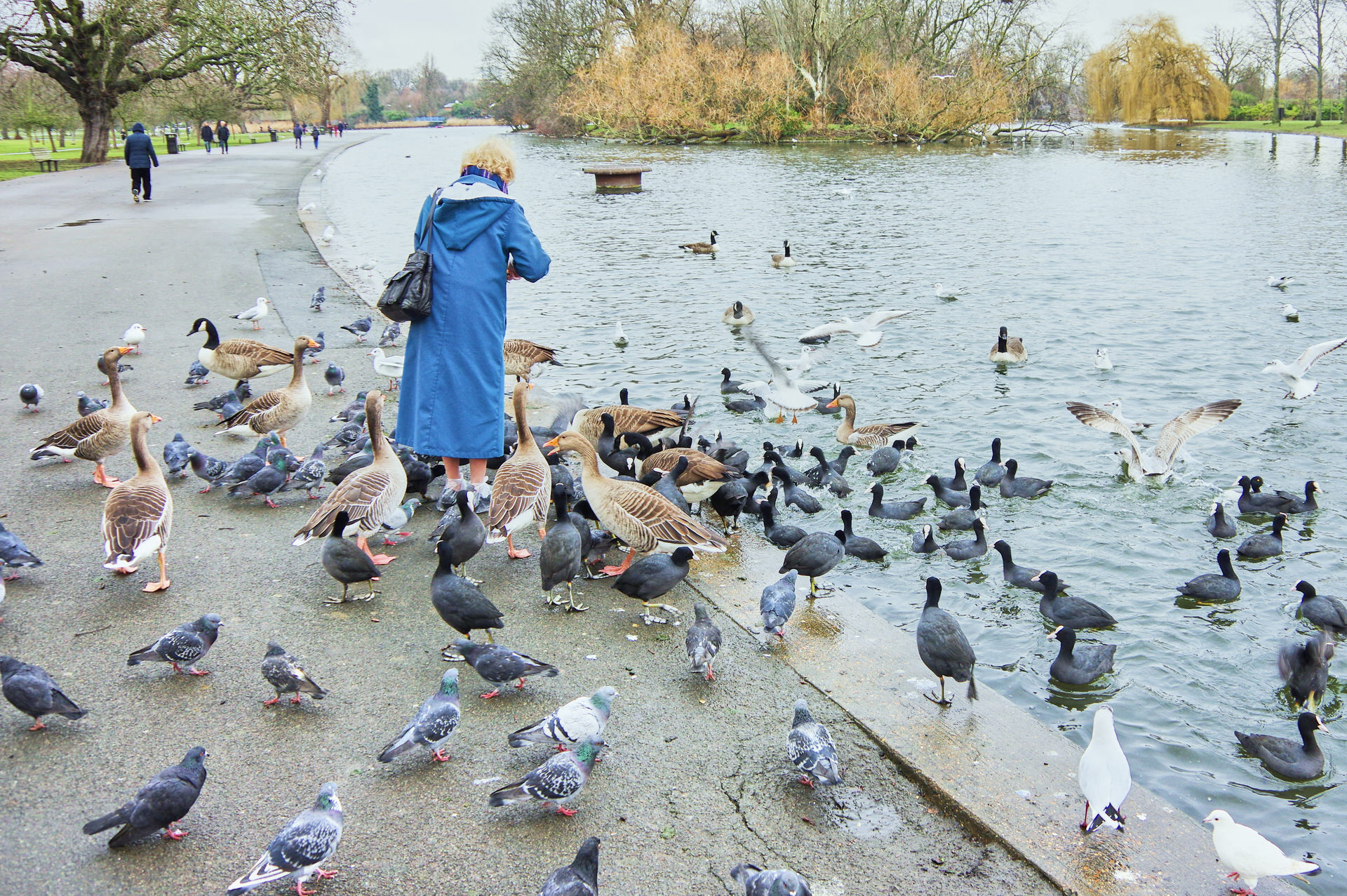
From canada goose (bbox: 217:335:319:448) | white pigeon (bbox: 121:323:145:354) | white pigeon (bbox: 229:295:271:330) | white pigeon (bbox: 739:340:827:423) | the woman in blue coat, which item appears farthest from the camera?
white pigeon (bbox: 229:295:271:330)

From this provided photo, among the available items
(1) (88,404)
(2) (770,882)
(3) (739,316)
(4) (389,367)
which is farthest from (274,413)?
(3) (739,316)

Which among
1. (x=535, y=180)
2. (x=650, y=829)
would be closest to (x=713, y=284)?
(x=650, y=829)

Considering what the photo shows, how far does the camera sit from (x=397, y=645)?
211 inches

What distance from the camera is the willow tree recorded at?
2371 inches

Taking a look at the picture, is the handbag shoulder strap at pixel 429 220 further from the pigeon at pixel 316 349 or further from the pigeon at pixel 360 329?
the pigeon at pixel 360 329

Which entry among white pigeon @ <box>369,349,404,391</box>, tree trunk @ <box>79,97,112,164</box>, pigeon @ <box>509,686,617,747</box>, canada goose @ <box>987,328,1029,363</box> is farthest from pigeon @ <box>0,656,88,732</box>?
tree trunk @ <box>79,97,112,164</box>

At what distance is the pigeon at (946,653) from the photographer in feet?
16.4

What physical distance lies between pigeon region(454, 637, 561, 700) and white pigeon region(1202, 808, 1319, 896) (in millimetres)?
3187

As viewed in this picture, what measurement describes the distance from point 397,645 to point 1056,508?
6858 mm

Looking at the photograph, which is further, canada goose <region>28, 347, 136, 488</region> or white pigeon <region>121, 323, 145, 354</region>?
white pigeon <region>121, 323, 145, 354</region>

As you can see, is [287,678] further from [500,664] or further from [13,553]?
[13,553]

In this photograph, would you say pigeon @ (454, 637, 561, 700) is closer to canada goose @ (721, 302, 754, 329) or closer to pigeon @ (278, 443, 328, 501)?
pigeon @ (278, 443, 328, 501)

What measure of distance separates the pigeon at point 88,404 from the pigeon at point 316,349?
2.15 m

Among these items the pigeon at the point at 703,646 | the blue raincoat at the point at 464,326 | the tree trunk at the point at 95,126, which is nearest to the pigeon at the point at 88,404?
the blue raincoat at the point at 464,326
